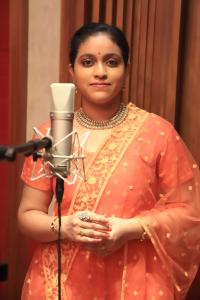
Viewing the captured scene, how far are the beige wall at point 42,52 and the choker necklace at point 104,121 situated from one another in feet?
1.48

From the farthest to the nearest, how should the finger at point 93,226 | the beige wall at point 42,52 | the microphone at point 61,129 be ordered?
the beige wall at point 42,52
the finger at point 93,226
the microphone at point 61,129

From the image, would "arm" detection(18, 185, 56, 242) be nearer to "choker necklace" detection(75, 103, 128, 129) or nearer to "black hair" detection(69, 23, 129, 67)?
"choker necklace" detection(75, 103, 128, 129)

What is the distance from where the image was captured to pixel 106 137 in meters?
1.10

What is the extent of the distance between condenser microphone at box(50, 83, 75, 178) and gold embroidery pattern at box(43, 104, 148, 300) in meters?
0.29

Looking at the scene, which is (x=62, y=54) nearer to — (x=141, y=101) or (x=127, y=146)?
(x=141, y=101)

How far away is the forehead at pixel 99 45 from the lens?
1.06 m

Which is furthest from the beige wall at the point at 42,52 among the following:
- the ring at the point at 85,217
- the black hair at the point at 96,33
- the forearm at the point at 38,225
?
the ring at the point at 85,217

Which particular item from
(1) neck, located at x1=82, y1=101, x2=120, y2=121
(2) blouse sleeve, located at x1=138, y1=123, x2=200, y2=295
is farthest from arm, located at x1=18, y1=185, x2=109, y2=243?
(1) neck, located at x1=82, y1=101, x2=120, y2=121

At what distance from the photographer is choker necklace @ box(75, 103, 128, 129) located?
1.12m

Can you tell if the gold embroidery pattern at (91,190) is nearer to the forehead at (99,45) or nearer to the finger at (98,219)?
the finger at (98,219)

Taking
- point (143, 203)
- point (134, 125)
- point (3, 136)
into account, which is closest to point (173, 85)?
point (134, 125)

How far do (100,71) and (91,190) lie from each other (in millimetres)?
268

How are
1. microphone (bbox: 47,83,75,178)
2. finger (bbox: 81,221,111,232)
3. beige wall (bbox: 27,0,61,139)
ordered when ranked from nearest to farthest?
microphone (bbox: 47,83,75,178), finger (bbox: 81,221,111,232), beige wall (bbox: 27,0,61,139)

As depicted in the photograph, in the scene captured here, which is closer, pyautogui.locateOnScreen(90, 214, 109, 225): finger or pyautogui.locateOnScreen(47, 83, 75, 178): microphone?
pyautogui.locateOnScreen(47, 83, 75, 178): microphone
